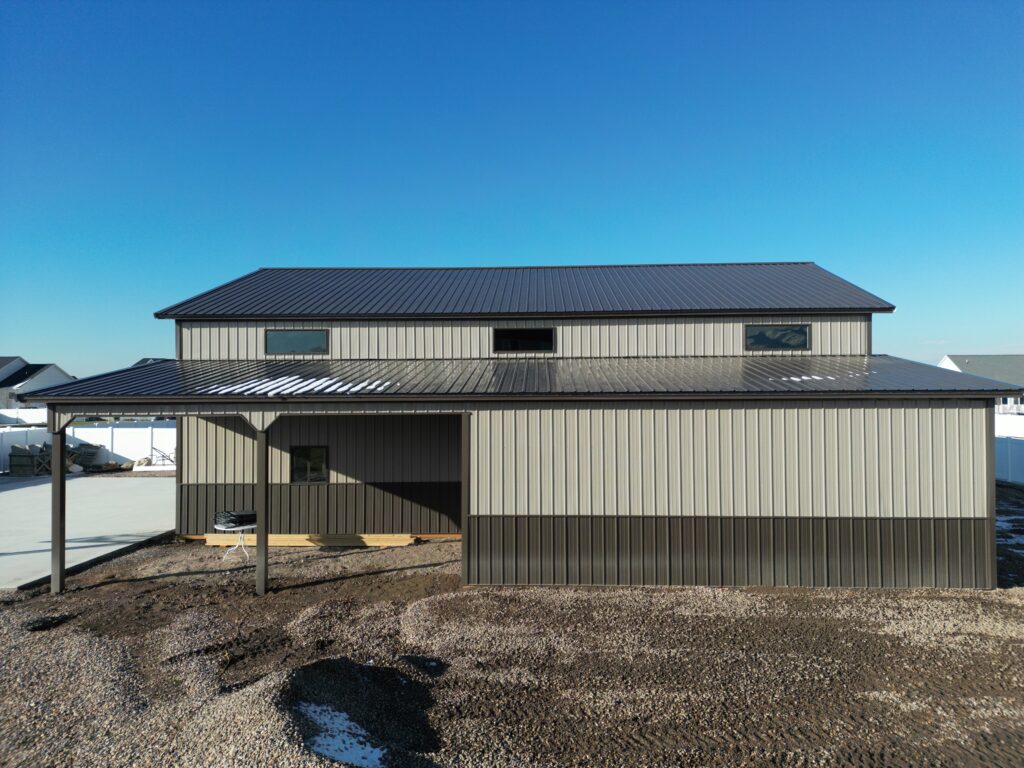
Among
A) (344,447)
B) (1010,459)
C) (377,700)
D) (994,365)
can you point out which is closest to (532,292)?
(344,447)

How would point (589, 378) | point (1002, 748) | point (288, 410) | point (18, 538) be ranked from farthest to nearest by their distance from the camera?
point (18, 538), point (589, 378), point (288, 410), point (1002, 748)

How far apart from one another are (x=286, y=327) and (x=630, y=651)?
10.5 m

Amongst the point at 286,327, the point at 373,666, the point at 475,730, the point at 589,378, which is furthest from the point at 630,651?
the point at 286,327

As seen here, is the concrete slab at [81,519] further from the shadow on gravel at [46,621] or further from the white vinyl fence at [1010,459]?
the white vinyl fence at [1010,459]

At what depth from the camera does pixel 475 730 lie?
5.11 m

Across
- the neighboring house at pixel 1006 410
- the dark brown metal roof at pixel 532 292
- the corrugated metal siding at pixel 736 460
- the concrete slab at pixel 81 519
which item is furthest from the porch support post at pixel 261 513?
the neighboring house at pixel 1006 410

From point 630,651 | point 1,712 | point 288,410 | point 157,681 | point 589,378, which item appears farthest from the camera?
point 589,378

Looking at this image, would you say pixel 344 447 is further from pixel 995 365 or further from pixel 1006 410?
pixel 995 365

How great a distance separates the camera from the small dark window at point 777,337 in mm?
12938

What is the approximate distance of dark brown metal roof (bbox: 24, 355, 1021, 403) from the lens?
9148 mm

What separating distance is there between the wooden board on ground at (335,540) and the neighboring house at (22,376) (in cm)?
4911

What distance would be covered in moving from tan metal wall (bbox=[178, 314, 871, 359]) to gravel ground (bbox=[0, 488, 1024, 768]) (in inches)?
216

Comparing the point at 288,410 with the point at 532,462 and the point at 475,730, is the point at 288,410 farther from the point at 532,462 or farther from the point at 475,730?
the point at 475,730

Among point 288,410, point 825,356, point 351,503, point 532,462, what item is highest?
point 825,356
